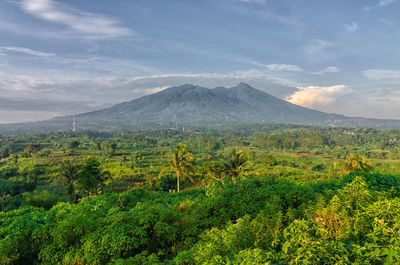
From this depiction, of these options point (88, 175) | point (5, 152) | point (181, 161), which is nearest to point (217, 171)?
point (181, 161)

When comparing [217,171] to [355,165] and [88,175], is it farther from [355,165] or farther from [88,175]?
[355,165]

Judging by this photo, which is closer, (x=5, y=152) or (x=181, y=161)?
(x=181, y=161)

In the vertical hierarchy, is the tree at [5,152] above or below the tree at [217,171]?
below

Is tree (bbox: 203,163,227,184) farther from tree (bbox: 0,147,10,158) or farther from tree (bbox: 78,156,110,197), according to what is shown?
tree (bbox: 0,147,10,158)

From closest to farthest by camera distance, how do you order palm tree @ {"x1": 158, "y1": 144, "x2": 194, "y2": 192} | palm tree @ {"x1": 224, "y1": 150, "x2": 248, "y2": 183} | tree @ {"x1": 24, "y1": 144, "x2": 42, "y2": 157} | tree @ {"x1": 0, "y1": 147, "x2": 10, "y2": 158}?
palm tree @ {"x1": 224, "y1": 150, "x2": 248, "y2": 183}, palm tree @ {"x1": 158, "y1": 144, "x2": 194, "y2": 192}, tree @ {"x1": 24, "y1": 144, "x2": 42, "y2": 157}, tree @ {"x1": 0, "y1": 147, "x2": 10, "y2": 158}

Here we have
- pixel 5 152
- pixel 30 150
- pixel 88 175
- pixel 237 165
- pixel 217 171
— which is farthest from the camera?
pixel 5 152

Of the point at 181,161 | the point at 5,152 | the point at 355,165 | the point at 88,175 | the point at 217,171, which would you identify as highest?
the point at 181,161

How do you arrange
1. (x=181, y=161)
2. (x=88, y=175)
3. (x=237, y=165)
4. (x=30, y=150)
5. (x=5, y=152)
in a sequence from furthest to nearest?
(x=5, y=152) < (x=30, y=150) < (x=181, y=161) < (x=237, y=165) < (x=88, y=175)

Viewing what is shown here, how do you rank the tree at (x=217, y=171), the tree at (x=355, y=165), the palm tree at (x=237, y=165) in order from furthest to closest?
the tree at (x=217, y=171) < the tree at (x=355, y=165) < the palm tree at (x=237, y=165)

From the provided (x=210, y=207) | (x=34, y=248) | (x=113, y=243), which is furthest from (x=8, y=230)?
(x=210, y=207)

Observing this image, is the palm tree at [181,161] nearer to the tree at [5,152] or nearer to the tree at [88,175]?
the tree at [88,175]

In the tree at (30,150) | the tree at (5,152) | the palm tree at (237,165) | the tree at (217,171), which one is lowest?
the tree at (5,152)

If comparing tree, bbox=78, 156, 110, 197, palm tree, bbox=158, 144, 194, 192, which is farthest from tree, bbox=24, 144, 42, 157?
palm tree, bbox=158, 144, 194, 192

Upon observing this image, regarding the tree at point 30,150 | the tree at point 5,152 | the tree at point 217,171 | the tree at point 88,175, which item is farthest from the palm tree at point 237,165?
the tree at point 5,152
